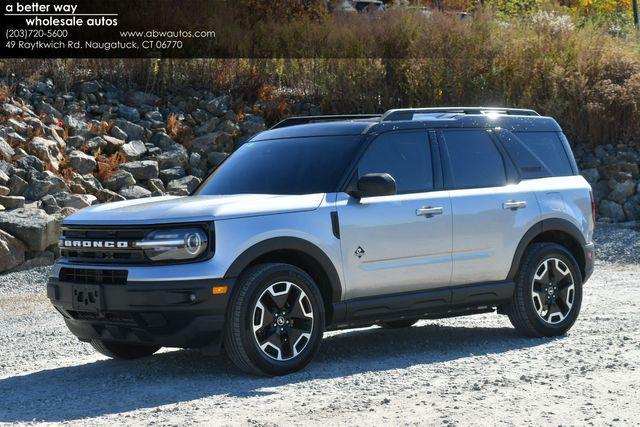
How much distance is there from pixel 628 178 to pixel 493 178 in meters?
12.0

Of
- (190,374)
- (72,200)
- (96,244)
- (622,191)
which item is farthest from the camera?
(622,191)

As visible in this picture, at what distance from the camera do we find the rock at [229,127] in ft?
66.6

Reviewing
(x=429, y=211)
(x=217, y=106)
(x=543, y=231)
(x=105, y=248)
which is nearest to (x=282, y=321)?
(x=105, y=248)

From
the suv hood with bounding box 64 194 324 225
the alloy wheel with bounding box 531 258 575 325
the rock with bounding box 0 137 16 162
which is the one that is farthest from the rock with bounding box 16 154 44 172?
the alloy wheel with bounding box 531 258 575 325

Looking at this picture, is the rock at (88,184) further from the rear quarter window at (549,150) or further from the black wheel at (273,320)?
the black wheel at (273,320)

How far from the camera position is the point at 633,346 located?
8703 mm

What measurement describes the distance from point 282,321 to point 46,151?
35.7ft

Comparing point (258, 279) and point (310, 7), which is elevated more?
point (310, 7)

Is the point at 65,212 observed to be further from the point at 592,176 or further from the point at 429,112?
the point at 592,176

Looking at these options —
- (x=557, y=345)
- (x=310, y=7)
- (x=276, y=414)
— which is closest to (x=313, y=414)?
(x=276, y=414)

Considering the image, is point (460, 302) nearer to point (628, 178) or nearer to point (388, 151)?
point (388, 151)

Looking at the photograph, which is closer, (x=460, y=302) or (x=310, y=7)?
(x=460, y=302)

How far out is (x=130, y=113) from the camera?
20.0 m

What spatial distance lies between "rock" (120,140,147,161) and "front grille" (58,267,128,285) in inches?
437
